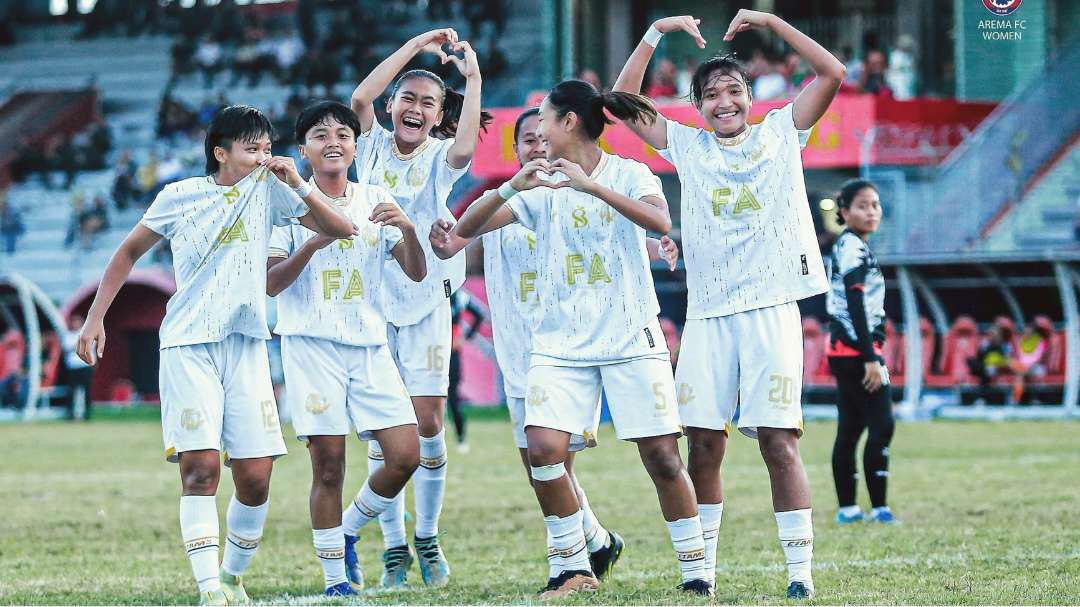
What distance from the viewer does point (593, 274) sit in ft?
22.4

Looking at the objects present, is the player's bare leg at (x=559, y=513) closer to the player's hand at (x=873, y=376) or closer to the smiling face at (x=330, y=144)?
the smiling face at (x=330, y=144)

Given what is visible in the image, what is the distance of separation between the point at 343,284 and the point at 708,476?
1.85 metres

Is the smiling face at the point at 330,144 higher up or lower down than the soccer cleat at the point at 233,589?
higher up

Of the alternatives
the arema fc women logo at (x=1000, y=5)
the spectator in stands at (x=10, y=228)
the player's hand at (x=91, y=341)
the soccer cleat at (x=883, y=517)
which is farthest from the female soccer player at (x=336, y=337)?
the spectator in stands at (x=10, y=228)

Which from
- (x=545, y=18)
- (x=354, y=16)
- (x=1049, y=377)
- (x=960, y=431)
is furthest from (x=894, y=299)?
(x=354, y=16)

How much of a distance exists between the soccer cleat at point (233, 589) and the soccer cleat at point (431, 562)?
0.97m

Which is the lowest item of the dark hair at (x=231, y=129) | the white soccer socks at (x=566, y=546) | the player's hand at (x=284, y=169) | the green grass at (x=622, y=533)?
the green grass at (x=622, y=533)

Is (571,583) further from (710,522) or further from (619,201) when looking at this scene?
(619,201)

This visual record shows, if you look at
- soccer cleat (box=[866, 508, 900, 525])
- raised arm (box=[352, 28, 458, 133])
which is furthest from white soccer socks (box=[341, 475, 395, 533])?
soccer cleat (box=[866, 508, 900, 525])

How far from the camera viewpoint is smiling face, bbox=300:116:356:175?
23.5ft

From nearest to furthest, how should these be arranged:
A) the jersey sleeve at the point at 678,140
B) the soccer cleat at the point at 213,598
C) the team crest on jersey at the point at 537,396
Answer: the soccer cleat at the point at 213,598
the team crest on jersey at the point at 537,396
the jersey sleeve at the point at 678,140

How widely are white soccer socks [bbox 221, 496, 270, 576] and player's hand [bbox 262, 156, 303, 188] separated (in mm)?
1417

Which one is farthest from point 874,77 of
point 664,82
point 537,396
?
point 537,396

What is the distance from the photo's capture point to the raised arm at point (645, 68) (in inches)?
277
